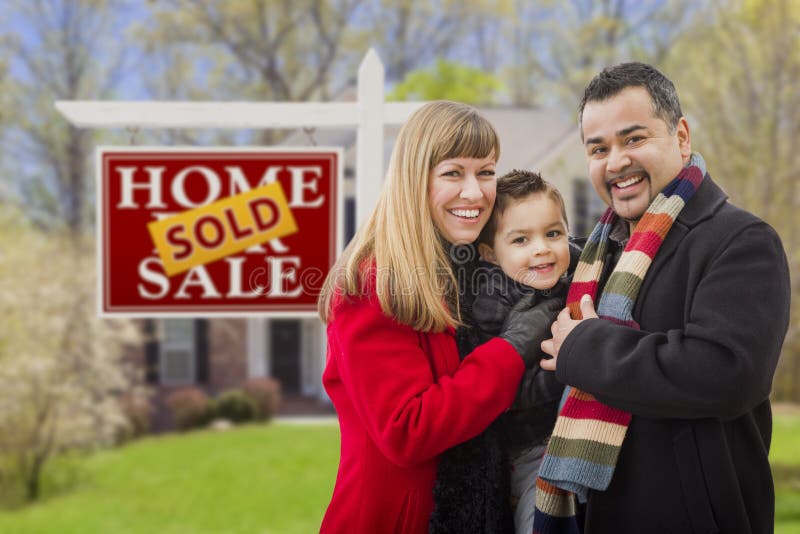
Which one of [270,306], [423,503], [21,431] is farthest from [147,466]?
[423,503]

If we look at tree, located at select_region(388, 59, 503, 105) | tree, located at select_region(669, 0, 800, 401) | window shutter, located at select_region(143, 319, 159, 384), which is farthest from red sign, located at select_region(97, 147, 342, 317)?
window shutter, located at select_region(143, 319, 159, 384)

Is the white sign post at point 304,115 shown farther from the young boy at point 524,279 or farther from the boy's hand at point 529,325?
the boy's hand at point 529,325

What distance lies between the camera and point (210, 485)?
1390cm

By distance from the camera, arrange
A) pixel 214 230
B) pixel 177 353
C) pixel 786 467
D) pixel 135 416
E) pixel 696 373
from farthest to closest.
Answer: pixel 177 353
pixel 135 416
pixel 786 467
pixel 214 230
pixel 696 373

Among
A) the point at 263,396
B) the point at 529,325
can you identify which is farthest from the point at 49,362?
the point at 529,325

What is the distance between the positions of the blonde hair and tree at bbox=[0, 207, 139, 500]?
1091 cm

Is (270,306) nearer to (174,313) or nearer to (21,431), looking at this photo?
(174,313)

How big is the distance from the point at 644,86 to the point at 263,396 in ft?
50.1

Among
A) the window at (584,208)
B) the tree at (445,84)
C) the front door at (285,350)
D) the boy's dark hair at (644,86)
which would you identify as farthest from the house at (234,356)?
the boy's dark hair at (644,86)

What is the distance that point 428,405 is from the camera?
2098 millimetres

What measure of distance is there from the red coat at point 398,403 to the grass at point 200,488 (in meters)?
10.2

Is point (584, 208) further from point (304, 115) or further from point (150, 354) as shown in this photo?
point (304, 115)

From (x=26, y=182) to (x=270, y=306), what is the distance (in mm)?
16716

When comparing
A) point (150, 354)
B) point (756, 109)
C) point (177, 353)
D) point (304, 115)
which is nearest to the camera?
point (304, 115)
